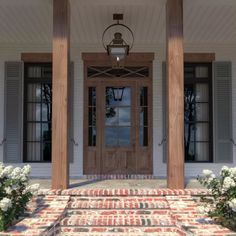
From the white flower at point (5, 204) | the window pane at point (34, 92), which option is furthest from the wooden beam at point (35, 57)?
the white flower at point (5, 204)

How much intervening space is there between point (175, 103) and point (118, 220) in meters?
1.77

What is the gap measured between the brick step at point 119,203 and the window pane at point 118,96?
2856mm

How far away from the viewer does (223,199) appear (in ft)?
14.8

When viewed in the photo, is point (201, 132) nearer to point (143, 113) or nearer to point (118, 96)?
point (143, 113)

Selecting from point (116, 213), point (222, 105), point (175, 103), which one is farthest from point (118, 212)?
point (222, 105)

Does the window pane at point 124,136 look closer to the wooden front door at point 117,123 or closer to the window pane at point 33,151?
the wooden front door at point 117,123

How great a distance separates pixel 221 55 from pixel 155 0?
2.62 metres

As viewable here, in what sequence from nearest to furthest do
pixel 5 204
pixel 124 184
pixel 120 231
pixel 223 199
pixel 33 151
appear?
pixel 5 204 < pixel 223 199 < pixel 120 231 < pixel 124 184 < pixel 33 151

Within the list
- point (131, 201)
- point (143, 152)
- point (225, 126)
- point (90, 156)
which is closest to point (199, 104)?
point (225, 126)

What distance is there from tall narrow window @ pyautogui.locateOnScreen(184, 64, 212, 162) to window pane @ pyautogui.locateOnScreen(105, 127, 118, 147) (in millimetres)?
1440

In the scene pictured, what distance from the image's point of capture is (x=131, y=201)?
5.18 meters

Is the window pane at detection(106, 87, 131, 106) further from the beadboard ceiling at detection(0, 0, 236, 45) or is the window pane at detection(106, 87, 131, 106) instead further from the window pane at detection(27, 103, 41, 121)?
the window pane at detection(27, 103, 41, 121)

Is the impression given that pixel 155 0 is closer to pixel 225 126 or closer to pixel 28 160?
pixel 225 126

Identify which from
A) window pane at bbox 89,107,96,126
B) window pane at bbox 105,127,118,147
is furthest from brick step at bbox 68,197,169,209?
window pane at bbox 89,107,96,126
